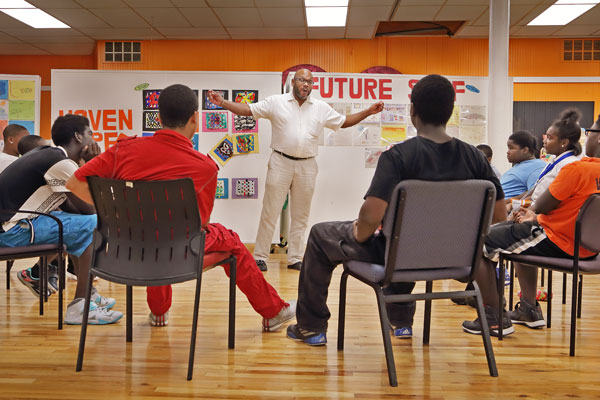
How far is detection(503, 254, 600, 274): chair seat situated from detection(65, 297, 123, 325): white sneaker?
2130mm

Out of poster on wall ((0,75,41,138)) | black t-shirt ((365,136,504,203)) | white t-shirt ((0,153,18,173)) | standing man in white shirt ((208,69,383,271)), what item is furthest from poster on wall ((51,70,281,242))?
black t-shirt ((365,136,504,203))

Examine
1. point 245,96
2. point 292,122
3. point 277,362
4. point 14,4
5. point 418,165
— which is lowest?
point 277,362

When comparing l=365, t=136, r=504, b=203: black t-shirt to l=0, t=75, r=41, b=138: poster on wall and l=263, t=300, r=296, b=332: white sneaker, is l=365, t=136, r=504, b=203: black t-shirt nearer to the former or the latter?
l=263, t=300, r=296, b=332: white sneaker

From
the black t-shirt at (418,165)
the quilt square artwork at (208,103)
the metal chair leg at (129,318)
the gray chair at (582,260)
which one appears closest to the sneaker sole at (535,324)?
the gray chair at (582,260)

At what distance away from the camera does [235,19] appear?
8.09m

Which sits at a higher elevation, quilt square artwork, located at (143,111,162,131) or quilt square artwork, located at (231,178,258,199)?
quilt square artwork, located at (143,111,162,131)

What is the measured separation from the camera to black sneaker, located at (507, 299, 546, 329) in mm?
2969

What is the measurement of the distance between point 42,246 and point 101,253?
2.14ft

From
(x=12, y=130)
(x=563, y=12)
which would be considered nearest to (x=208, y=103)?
(x=12, y=130)

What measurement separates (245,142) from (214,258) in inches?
153

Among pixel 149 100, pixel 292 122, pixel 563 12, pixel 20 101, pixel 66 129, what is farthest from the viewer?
pixel 563 12

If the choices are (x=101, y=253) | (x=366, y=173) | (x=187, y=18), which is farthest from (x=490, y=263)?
(x=187, y=18)

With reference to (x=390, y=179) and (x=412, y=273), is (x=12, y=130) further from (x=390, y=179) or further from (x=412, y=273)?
(x=412, y=273)

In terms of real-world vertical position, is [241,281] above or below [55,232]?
below
